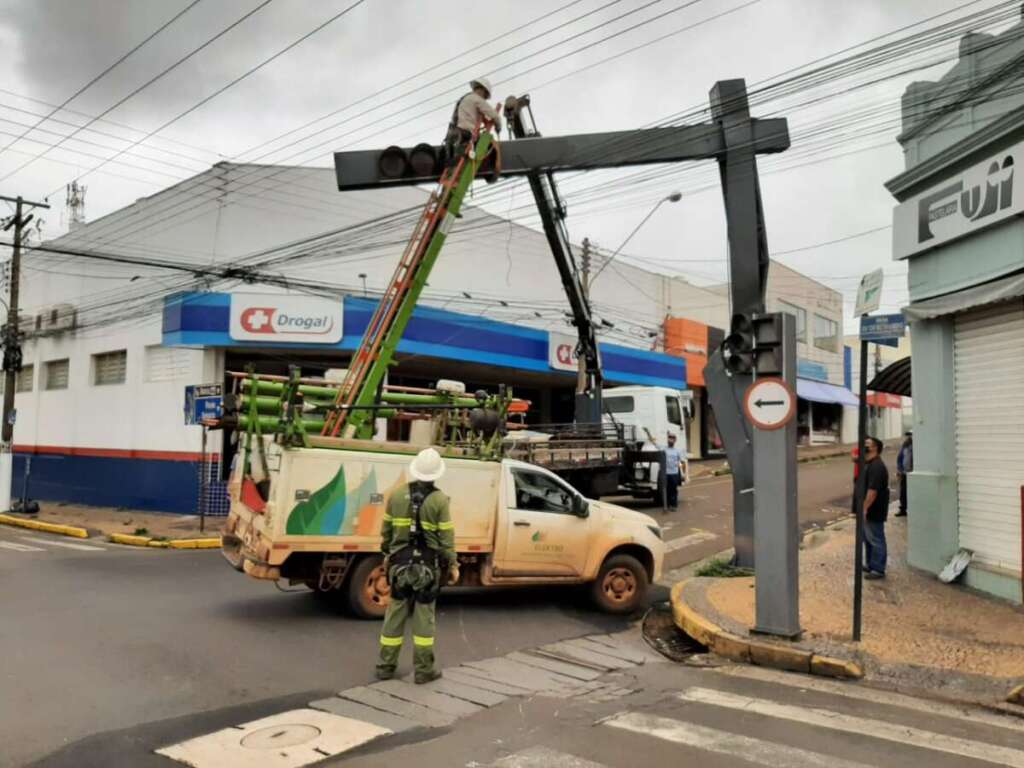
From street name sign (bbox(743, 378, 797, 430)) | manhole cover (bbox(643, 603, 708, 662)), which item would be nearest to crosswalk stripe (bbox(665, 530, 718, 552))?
manhole cover (bbox(643, 603, 708, 662))

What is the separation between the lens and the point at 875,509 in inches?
375

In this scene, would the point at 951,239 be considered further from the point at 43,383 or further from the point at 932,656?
the point at 43,383

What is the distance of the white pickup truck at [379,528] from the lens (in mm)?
7953

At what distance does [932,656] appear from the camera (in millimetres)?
6750

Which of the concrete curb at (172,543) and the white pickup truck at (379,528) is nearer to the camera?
the white pickup truck at (379,528)

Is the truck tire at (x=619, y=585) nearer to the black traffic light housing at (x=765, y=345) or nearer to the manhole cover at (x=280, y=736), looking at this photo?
the black traffic light housing at (x=765, y=345)

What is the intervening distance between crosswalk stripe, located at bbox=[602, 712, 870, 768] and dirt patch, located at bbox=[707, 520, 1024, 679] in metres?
2.47

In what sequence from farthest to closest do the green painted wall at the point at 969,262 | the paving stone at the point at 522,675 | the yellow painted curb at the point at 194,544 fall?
the yellow painted curb at the point at 194,544 < the green painted wall at the point at 969,262 < the paving stone at the point at 522,675

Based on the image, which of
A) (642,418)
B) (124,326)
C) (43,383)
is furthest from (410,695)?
(43,383)

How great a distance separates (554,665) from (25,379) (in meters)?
26.5

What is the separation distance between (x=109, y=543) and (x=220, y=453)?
11.9ft

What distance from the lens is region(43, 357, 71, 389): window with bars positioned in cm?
2462

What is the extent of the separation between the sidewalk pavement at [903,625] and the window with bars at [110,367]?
58.5 feet

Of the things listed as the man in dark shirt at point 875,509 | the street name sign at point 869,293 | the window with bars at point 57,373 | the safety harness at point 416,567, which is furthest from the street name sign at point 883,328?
the window with bars at point 57,373
